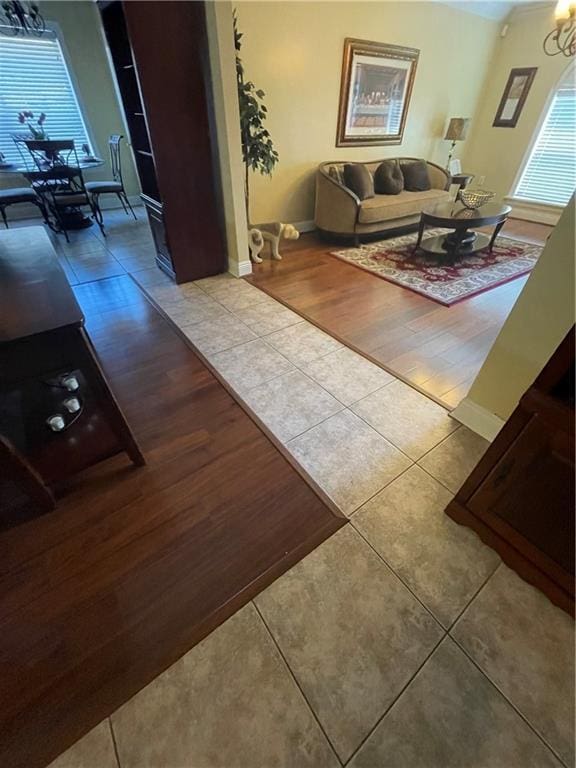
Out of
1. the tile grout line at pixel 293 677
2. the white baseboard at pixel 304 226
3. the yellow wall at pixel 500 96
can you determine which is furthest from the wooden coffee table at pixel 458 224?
the tile grout line at pixel 293 677

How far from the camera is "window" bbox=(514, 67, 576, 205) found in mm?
4453

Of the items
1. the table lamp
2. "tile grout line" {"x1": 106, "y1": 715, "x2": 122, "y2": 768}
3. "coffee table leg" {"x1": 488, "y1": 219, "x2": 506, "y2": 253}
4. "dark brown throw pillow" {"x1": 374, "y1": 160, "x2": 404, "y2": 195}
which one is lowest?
"tile grout line" {"x1": 106, "y1": 715, "x2": 122, "y2": 768}

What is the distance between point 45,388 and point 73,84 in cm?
544

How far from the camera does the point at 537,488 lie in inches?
38.9

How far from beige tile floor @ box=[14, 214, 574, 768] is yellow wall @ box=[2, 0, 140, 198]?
5.88 meters

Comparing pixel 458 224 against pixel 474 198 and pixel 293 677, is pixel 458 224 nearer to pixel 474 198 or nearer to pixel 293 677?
pixel 474 198

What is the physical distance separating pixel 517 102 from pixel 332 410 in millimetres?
6112

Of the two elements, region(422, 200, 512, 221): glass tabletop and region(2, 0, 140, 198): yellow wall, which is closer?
region(422, 200, 512, 221): glass tabletop

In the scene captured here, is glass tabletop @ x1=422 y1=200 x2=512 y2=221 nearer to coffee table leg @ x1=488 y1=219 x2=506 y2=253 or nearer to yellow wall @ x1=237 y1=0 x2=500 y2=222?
coffee table leg @ x1=488 y1=219 x2=506 y2=253

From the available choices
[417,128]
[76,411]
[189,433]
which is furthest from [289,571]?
[417,128]

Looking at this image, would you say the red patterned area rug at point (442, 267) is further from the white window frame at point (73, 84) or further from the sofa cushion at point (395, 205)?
the white window frame at point (73, 84)

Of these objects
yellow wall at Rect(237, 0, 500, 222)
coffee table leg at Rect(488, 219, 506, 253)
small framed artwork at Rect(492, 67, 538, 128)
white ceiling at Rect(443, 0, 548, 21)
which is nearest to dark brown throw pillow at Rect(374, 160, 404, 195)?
yellow wall at Rect(237, 0, 500, 222)

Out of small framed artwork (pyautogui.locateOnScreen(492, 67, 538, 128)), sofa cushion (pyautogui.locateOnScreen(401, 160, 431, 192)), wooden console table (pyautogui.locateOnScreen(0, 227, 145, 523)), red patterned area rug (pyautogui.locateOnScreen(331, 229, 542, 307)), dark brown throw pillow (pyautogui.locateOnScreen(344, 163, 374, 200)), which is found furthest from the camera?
small framed artwork (pyautogui.locateOnScreen(492, 67, 538, 128))

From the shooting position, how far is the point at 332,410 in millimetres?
1758
